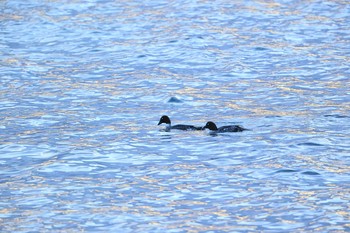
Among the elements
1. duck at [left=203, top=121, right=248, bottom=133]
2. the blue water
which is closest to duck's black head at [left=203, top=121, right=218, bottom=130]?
duck at [left=203, top=121, right=248, bottom=133]

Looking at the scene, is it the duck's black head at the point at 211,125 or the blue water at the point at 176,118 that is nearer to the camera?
the blue water at the point at 176,118

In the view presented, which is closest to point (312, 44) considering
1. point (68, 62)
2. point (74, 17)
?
point (68, 62)

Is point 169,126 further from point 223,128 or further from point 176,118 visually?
point 176,118

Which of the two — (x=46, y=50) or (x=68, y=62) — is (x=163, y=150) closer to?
(x=68, y=62)

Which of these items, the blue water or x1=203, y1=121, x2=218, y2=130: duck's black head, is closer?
the blue water

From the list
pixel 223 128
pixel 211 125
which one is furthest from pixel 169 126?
pixel 223 128

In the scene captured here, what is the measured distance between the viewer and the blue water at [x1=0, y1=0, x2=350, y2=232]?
12.5 metres

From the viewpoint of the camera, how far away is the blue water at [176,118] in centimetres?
1253

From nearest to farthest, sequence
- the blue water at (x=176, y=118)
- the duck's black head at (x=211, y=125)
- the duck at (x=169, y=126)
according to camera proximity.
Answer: the blue water at (x=176, y=118) → the duck's black head at (x=211, y=125) → the duck at (x=169, y=126)

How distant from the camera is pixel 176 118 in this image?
18.5m

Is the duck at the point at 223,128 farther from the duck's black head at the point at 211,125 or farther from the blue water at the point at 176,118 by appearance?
the blue water at the point at 176,118

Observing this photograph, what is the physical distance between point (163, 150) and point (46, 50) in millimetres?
11612

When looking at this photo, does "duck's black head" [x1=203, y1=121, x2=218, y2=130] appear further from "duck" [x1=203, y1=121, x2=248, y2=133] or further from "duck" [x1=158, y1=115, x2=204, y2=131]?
"duck" [x1=158, y1=115, x2=204, y2=131]

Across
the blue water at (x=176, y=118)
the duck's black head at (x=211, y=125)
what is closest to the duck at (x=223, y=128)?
the duck's black head at (x=211, y=125)
